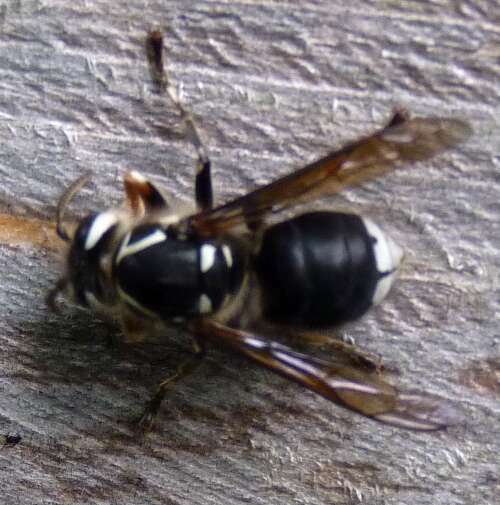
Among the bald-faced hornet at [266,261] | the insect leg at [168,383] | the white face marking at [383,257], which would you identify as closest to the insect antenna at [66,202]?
the bald-faced hornet at [266,261]

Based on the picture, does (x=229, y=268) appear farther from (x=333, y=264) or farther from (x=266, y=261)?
(x=333, y=264)

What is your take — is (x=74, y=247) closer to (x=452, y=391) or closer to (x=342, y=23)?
(x=342, y=23)

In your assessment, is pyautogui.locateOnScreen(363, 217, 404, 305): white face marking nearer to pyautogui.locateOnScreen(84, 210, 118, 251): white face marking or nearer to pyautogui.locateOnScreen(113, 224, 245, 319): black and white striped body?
pyautogui.locateOnScreen(113, 224, 245, 319): black and white striped body

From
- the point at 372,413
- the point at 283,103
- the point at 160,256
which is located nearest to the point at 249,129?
the point at 283,103

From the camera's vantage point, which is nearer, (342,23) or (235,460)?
(342,23)

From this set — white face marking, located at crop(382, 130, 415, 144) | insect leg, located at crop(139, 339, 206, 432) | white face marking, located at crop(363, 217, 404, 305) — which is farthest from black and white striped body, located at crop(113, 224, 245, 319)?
white face marking, located at crop(382, 130, 415, 144)

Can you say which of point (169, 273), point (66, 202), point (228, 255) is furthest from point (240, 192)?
point (66, 202)

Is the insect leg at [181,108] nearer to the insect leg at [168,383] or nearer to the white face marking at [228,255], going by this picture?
the white face marking at [228,255]
